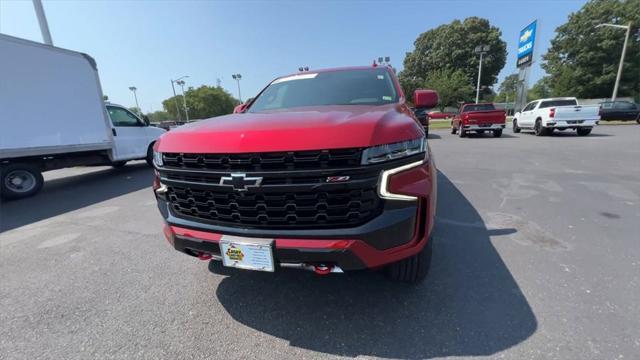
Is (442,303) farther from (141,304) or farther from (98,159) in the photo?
(98,159)

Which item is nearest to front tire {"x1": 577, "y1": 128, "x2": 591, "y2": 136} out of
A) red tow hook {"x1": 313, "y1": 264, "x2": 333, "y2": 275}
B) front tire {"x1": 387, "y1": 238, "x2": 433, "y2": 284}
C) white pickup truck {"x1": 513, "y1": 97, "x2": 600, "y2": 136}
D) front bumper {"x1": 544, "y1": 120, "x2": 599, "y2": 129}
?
white pickup truck {"x1": 513, "y1": 97, "x2": 600, "y2": 136}

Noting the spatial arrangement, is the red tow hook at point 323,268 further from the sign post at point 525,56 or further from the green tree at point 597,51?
the green tree at point 597,51

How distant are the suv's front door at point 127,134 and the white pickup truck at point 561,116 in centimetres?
1565

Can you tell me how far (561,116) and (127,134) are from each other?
16.1 meters

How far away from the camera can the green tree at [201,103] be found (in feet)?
235

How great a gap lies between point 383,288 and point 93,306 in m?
2.29

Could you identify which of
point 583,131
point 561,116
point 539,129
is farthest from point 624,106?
point 561,116

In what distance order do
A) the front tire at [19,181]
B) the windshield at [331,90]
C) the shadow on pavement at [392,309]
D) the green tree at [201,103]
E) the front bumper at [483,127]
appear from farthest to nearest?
the green tree at [201,103], the front bumper at [483,127], the front tire at [19,181], the windshield at [331,90], the shadow on pavement at [392,309]

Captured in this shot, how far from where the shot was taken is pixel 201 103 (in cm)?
7112

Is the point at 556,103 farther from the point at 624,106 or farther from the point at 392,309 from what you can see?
the point at 392,309

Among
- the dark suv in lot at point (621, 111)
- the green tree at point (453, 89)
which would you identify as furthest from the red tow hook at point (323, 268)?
the green tree at point (453, 89)

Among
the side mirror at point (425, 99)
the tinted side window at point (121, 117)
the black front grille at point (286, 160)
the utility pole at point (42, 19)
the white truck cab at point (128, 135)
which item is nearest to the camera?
the black front grille at point (286, 160)

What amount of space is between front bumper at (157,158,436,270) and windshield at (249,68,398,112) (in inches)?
47.6

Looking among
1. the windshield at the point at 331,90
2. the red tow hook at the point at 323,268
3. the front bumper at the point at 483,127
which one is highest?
the windshield at the point at 331,90
